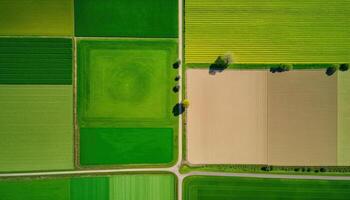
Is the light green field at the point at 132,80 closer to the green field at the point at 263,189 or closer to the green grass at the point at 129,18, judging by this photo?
the green grass at the point at 129,18

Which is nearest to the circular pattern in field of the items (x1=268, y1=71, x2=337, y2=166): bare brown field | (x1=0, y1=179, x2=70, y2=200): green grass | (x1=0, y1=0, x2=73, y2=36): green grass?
(x1=0, y1=0, x2=73, y2=36): green grass

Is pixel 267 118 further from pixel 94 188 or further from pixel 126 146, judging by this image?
pixel 94 188

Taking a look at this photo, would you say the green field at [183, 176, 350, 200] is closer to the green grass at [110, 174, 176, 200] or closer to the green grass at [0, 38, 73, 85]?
the green grass at [110, 174, 176, 200]

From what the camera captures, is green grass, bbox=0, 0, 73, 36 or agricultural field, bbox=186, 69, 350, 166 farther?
agricultural field, bbox=186, 69, 350, 166

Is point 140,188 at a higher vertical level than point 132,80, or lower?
lower

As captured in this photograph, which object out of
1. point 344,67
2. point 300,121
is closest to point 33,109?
point 300,121

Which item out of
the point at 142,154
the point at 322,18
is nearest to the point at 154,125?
the point at 142,154

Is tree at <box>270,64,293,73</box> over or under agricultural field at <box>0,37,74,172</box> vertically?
over

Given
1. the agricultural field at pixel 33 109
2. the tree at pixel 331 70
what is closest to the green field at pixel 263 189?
the tree at pixel 331 70
